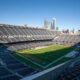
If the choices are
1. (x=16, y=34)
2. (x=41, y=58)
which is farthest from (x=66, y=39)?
(x=41, y=58)

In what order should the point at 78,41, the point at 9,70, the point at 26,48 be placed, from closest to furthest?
1. the point at 9,70
2. the point at 26,48
3. the point at 78,41

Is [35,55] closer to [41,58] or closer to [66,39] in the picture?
[41,58]

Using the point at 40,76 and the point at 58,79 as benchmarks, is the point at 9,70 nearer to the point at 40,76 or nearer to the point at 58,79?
the point at 58,79

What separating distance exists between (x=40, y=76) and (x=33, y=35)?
67446 mm

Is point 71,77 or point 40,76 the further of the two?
point 71,77

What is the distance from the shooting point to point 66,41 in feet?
313

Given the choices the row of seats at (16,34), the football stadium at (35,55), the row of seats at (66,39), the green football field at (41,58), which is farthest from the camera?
the row of seats at (66,39)

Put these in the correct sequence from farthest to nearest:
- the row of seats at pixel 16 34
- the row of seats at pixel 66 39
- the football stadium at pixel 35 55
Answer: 1. the row of seats at pixel 66 39
2. the row of seats at pixel 16 34
3. the football stadium at pixel 35 55

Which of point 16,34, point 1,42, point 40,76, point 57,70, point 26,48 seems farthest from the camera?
point 16,34

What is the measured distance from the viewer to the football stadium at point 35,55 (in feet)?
78.9

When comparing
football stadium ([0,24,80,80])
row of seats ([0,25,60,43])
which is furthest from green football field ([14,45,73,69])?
row of seats ([0,25,60,43])

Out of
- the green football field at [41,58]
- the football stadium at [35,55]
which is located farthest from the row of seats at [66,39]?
the green football field at [41,58]

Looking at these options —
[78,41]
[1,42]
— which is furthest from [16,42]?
[78,41]

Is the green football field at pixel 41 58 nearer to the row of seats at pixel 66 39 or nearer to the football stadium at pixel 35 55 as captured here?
the football stadium at pixel 35 55
